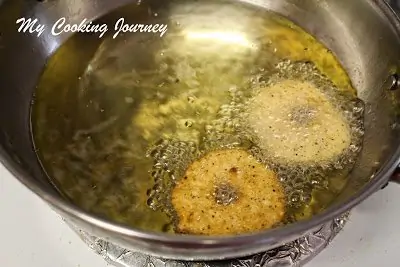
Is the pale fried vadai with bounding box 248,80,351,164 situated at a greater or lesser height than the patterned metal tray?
greater

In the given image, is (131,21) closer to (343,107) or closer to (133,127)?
(133,127)

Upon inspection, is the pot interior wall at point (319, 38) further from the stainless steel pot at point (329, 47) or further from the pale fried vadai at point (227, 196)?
the pale fried vadai at point (227, 196)

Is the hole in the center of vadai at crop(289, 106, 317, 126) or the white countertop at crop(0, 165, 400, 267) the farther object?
the hole in the center of vadai at crop(289, 106, 317, 126)

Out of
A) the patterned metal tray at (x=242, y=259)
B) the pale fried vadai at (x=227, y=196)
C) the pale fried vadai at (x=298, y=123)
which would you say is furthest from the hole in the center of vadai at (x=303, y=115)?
the patterned metal tray at (x=242, y=259)

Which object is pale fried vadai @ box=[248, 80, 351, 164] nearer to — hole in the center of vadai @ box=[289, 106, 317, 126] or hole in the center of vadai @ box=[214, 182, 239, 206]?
hole in the center of vadai @ box=[289, 106, 317, 126]

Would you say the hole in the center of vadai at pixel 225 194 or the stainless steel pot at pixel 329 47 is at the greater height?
the stainless steel pot at pixel 329 47

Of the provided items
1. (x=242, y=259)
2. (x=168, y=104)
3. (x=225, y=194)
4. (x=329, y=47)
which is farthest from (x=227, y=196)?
(x=329, y=47)

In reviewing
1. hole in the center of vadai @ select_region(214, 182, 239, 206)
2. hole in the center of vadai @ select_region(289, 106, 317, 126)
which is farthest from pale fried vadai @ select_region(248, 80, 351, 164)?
hole in the center of vadai @ select_region(214, 182, 239, 206)
